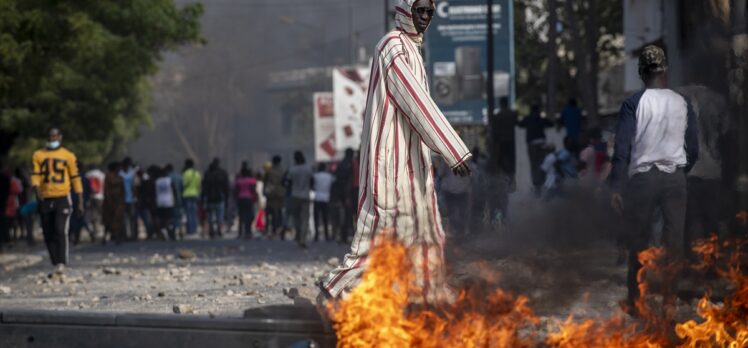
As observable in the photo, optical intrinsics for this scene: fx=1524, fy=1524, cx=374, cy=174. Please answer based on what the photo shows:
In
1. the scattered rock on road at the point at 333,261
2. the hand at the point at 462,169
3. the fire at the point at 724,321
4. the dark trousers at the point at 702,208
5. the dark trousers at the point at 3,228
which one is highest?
the hand at the point at 462,169

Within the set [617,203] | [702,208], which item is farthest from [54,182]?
[617,203]

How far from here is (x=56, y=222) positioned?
1647cm

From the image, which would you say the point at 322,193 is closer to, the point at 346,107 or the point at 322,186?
the point at 322,186

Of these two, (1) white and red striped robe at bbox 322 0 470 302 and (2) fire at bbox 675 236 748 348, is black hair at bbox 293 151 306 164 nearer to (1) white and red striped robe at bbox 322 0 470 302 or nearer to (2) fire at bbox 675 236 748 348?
(1) white and red striped robe at bbox 322 0 470 302

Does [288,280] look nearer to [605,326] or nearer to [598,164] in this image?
[598,164]

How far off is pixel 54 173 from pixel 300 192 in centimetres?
972

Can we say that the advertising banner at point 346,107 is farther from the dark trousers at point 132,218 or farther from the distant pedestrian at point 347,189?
the distant pedestrian at point 347,189

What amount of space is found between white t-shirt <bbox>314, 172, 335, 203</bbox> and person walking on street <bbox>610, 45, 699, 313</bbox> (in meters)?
18.0

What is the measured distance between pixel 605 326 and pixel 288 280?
8.32 metres

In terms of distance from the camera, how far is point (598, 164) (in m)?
16.7

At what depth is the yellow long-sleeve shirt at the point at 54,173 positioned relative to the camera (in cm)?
1634

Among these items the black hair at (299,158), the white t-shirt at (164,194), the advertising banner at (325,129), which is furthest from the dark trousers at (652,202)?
the advertising banner at (325,129)

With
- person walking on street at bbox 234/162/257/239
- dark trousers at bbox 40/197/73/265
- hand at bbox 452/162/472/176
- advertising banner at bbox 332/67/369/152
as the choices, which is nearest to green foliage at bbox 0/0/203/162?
person walking on street at bbox 234/162/257/239

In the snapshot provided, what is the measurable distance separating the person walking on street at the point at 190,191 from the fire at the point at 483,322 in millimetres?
23785
